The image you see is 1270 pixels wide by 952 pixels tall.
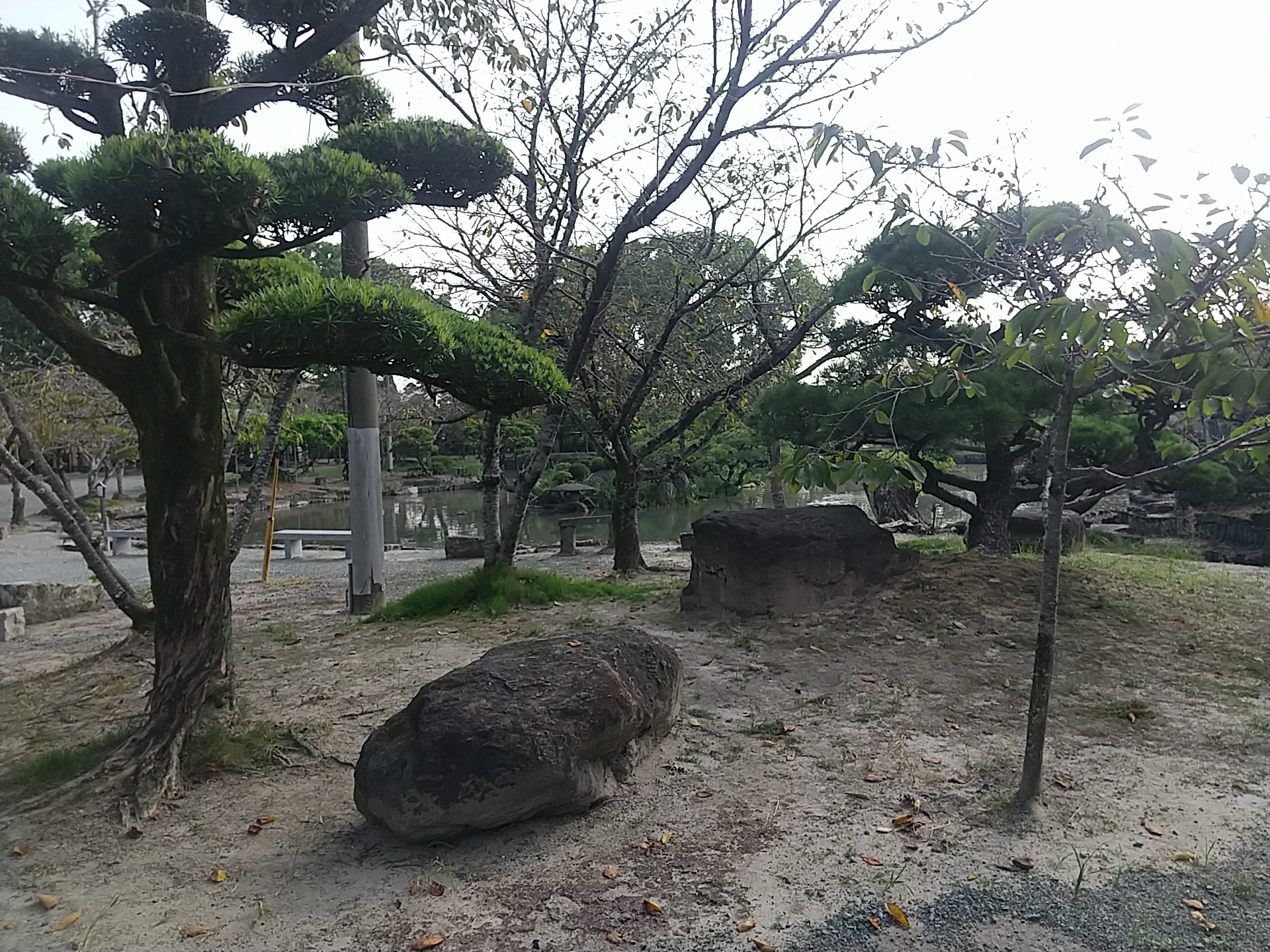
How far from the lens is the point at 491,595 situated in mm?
7457

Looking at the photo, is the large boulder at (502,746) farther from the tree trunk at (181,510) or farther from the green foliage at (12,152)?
the green foliage at (12,152)

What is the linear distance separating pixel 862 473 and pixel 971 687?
2.36 metres

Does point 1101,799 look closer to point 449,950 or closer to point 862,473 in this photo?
point 862,473

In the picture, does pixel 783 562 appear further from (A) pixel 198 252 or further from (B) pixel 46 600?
(B) pixel 46 600

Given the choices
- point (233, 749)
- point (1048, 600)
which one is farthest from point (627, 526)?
point (1048, 600)

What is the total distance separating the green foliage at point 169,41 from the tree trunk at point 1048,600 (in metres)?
3.64

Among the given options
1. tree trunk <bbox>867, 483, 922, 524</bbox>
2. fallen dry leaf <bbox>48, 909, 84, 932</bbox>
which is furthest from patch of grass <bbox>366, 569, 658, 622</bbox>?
tree trunk <bbox>867, 483, 922, 524</bbox>

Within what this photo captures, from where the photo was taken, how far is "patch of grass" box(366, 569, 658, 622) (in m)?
7.32

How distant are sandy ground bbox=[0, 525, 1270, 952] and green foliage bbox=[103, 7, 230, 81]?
9.82 ft

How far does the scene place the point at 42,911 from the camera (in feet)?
9.59

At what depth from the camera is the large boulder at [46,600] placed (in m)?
8.23

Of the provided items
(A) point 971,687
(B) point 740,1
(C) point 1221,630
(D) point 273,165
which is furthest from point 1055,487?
(B) point 740,1

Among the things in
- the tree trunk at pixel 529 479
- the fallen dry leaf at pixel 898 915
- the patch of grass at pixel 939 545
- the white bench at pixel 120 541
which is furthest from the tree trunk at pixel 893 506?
the fallen dry leaf at pixel 898 915

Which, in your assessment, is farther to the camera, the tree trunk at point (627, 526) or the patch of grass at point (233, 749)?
the tree trunk at point (627, 526)
